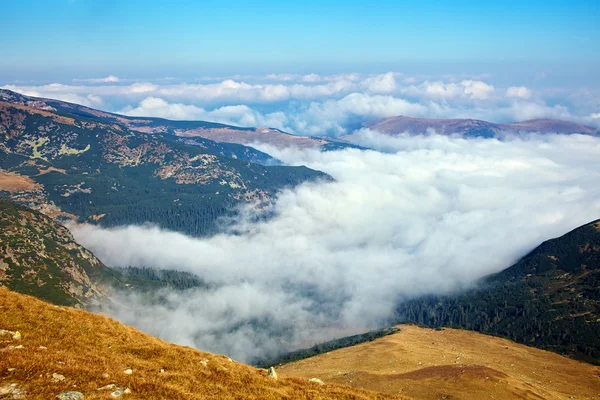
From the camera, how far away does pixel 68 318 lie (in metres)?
46.6

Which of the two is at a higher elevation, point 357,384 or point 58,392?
point 58,392

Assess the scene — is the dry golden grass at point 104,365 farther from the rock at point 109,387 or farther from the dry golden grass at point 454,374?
the dry golden grass at point 454,374

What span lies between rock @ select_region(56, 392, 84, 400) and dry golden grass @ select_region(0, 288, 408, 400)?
53cm

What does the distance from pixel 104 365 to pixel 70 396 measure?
7.84 m

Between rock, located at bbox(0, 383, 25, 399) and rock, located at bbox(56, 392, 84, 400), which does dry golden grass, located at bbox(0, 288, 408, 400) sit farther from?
rock, located at bbox(56, 392, 84, 400)

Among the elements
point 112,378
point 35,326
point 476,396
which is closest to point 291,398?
point 112,378

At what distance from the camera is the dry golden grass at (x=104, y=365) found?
95.6ft

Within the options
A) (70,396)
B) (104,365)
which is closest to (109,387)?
(70,396)

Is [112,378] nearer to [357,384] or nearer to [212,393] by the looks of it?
[212,393]

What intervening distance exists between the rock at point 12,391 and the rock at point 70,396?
2.13 meters

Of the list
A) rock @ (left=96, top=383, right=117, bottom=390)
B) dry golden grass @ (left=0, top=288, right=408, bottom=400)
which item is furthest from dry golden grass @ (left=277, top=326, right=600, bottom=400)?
rock @ (left=96, top=383, right=117, bottom=390)

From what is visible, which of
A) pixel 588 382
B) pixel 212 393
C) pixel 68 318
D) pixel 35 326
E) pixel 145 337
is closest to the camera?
pixel 212 393

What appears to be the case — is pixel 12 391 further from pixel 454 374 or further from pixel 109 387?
pixel 454 374

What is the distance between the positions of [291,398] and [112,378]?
15.3 metres
